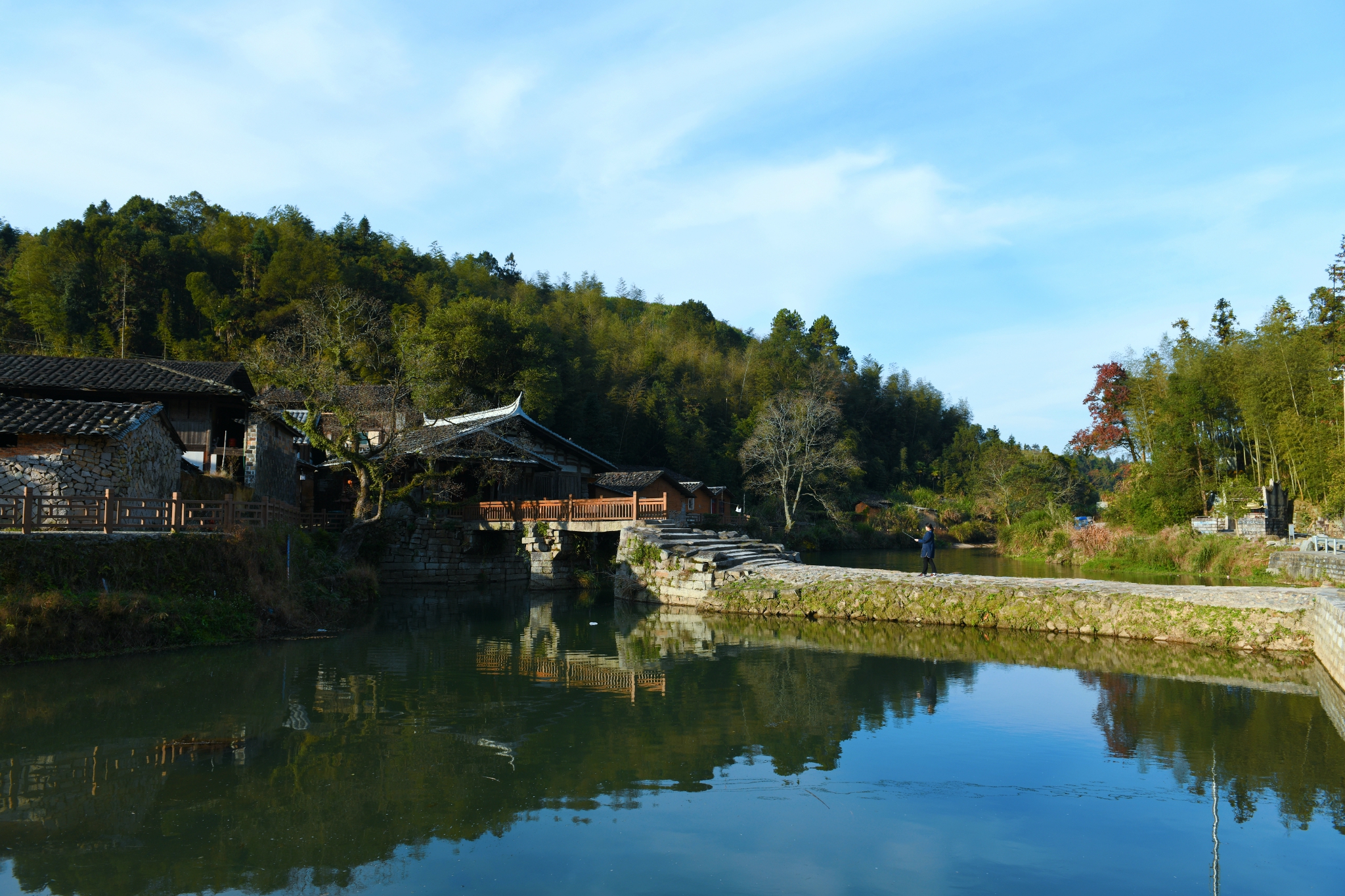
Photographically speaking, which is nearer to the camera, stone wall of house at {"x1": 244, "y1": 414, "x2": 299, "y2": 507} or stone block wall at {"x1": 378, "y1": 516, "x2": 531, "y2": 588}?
stone wall of house at {"x1": 244, "y1": 414, "x2": 299, "y2": 507}

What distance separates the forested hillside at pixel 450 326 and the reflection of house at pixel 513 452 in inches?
111

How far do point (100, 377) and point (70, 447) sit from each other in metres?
6.83

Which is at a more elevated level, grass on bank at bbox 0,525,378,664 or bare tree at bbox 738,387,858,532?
bare tree at bbox 738,387,858,532

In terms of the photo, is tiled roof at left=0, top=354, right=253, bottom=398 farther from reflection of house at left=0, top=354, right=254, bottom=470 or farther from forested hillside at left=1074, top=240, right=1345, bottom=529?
forested hillside at left=1074, top=240, right=1345, bottom=529

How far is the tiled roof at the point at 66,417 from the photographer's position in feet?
44.1

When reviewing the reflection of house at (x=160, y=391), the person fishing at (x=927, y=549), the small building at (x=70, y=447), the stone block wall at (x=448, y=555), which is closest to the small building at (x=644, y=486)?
the stone block wall at (x=448, y=555)

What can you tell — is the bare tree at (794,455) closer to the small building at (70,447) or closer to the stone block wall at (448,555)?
the stone block wall at (448,555)

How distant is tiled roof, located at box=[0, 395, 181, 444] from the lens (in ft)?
44.1

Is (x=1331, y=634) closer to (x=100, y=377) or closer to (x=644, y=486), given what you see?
(x=644, y=486)

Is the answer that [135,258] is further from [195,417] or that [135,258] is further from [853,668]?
[853,668]

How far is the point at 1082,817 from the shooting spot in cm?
654

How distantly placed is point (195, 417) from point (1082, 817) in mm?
21860

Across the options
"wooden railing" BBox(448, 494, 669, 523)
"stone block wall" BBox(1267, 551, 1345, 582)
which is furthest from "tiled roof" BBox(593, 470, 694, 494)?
"stone block wall" BBox(1267, 551, 1345, 582)

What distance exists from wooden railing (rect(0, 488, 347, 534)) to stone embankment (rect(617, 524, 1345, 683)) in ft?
31.2
